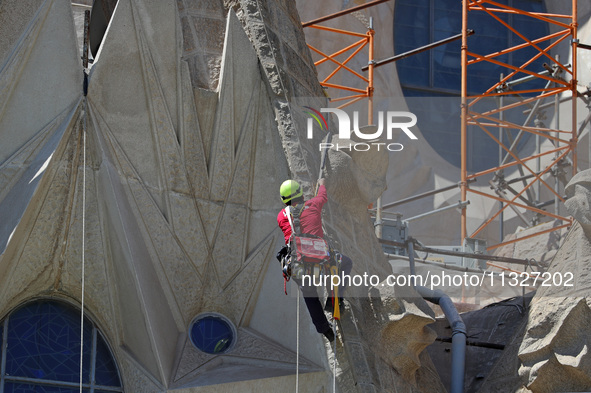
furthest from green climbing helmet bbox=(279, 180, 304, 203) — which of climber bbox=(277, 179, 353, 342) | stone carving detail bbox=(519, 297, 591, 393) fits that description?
stone carving detail bbox=(519, 297, 591, 393)

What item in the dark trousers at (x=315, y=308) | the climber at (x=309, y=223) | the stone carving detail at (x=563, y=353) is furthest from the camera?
the stone carving detail at (x=563, y=353)

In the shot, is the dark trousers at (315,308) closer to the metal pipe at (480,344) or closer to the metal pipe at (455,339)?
the metal pipe at (455,339)

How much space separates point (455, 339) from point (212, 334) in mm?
2980

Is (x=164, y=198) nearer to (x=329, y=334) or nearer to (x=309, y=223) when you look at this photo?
(x=309, y=223)

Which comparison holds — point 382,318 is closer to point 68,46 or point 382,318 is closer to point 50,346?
point 50,346

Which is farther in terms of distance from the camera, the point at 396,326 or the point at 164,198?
the point at 164,198

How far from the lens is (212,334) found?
42.0ft

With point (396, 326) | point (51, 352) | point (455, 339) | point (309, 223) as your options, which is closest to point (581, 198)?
point (455, 339)

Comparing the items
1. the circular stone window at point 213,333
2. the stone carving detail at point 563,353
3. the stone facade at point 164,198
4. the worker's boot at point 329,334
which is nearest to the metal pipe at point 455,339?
the stone facade at point 164,198

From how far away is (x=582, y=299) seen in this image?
12.7 meters

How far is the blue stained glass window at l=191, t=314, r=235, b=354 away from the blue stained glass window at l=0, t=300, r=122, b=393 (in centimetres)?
89

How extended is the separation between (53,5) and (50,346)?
11.1ft

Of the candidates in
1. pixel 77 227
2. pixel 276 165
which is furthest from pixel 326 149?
pixel 77 227

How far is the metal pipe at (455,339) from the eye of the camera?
13.8 metres
